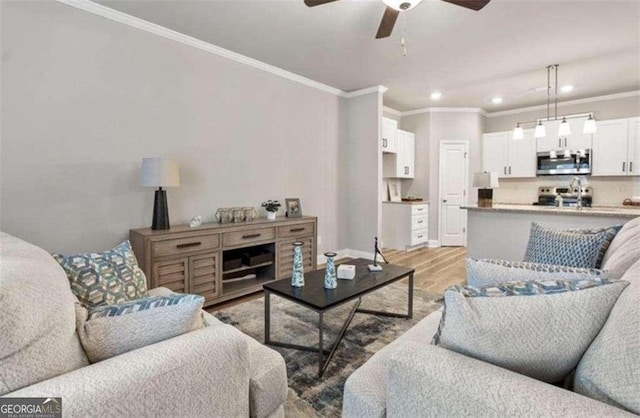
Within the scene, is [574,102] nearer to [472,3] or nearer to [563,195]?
[563,195]

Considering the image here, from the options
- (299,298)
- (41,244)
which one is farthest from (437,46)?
(41,244)

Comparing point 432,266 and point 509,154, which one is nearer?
point 432,266

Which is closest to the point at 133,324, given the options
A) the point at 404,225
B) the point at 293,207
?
the point at 293,207

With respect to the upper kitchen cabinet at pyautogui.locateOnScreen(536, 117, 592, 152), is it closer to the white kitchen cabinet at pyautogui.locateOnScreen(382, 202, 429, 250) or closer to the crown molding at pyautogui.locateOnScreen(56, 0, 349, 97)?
the white kitchen cabinet at pyautogui.locateOnScreen(382, 202, 429, 250)

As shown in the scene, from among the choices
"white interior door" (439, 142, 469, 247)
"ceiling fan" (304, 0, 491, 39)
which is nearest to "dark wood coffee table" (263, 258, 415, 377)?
"ceiling fan" (304, 0, 491, 39)

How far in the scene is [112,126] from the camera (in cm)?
282

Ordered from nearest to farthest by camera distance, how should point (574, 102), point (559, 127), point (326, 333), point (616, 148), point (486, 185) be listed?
point (326, 333)
point (486, 185)
point (559, 127)
point (616, 148)
point (574, 102)

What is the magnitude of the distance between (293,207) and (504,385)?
354cm

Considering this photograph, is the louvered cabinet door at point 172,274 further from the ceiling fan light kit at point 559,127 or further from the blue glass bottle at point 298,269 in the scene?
the ceiling fan light kit at point 559,127

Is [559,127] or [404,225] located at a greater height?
[559,127]

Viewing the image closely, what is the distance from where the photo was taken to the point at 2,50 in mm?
2305

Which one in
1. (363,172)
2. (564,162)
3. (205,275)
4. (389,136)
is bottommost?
(205,275)

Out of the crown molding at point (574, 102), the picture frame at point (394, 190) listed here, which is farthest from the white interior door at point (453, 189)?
the crown molding at point (574, 102)

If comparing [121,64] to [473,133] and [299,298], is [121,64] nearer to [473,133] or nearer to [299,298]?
[299,298]
